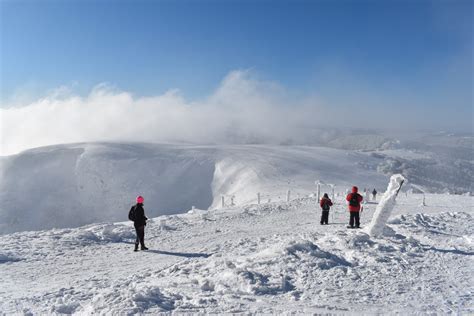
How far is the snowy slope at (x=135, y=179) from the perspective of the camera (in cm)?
5400

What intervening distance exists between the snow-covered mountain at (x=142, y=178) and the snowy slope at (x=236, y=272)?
31.7 m

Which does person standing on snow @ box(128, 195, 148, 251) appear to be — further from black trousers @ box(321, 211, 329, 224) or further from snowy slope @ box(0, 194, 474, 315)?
black trousers @ box(321, 211, 329, 224)

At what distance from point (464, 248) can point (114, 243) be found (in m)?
12.2

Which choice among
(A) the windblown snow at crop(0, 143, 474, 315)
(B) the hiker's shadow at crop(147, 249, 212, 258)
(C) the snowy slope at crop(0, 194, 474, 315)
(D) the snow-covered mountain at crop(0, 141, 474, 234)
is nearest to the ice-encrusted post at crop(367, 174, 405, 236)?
(A) the windblown snow at crop(0, 143, 474, 315)

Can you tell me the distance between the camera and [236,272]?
8.84 metres

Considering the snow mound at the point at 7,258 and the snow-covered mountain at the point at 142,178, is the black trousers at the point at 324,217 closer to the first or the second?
the snow mound at the point at 7,258

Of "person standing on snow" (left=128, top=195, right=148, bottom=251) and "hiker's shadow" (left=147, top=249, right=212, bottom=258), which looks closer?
"hiker's shadow" (left=147, top=249, right=212, bottom=258)

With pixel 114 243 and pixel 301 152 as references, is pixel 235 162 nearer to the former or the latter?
pixel 301 152

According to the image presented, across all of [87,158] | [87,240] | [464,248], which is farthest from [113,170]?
[464,248]

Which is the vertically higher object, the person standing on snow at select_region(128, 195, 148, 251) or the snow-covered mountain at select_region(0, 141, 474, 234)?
the person standing on snow at select_region(128, 195, 148, 251)

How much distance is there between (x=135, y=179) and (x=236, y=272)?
2315 inches

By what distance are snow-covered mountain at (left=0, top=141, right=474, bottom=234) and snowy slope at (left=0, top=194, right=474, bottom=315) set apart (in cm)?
3170

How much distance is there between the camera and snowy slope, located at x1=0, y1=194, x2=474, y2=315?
7.52 m

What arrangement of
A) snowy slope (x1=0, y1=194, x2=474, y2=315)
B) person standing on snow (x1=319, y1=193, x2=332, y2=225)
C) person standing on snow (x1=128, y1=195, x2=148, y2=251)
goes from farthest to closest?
1. person standing on snow (x1=319, y1=193, x2=332, y2=225)
2. person standing on snow (x1=128, y1=195, x2=148, y2=251)
3. snowy slope (x1=0, y1=194, x2=474, y2=315)
